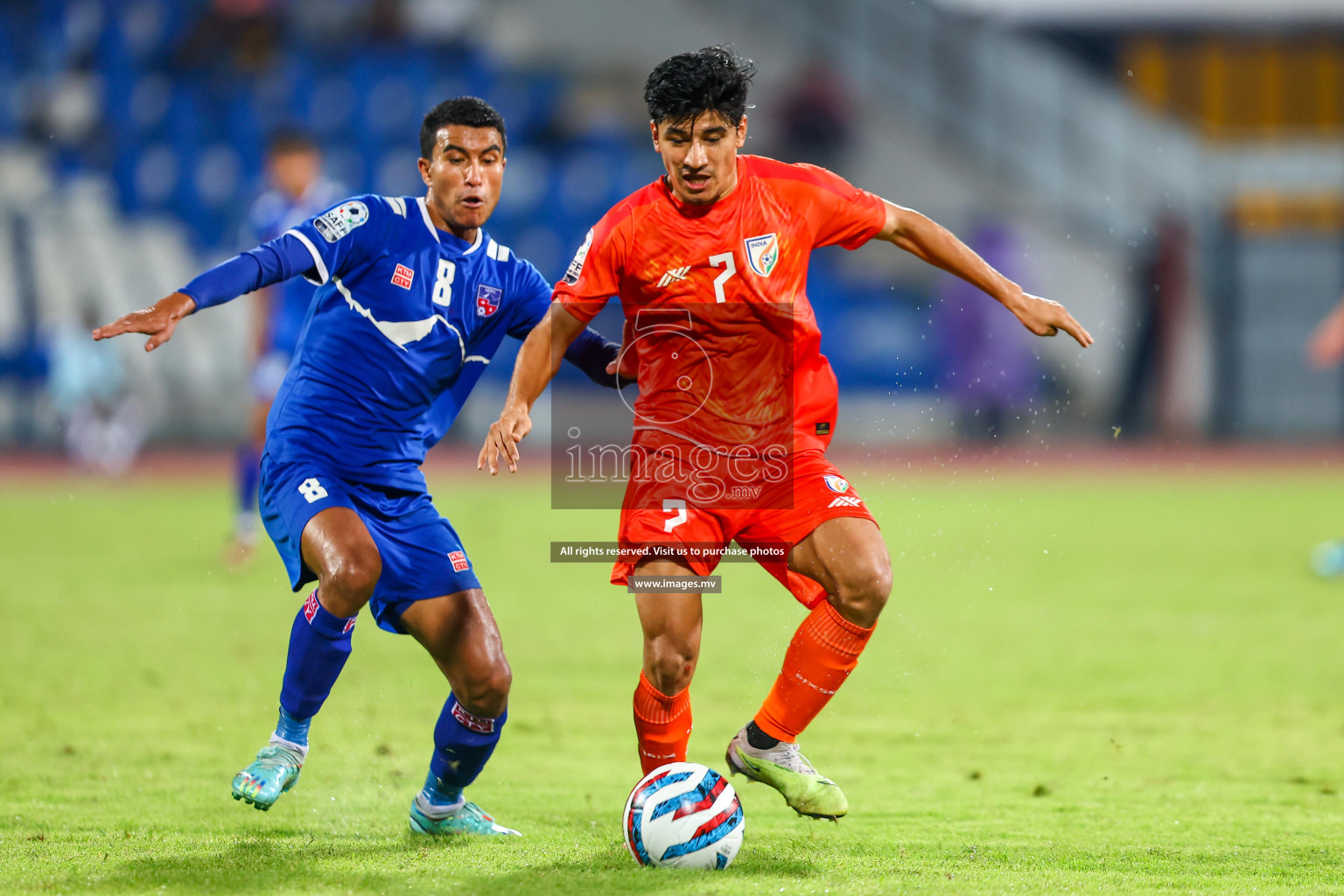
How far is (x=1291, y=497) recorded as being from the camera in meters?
15.3

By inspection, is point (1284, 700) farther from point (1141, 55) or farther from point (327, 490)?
point (1141, 55)

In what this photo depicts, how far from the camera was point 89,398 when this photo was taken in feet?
57.4

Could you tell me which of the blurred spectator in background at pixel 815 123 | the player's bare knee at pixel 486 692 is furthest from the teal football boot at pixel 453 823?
the blurred spectator in background at pixel 815 123

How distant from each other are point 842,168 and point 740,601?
12288 mm

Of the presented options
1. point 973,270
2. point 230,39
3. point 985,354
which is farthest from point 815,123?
point 973,270

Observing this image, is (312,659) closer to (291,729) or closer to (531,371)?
(291,729)

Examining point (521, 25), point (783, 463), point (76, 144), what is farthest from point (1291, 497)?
point (76, 144)

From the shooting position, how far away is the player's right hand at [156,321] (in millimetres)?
4047

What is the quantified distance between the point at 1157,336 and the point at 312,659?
701 inches

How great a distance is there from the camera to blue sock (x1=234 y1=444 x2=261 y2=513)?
9445 mm

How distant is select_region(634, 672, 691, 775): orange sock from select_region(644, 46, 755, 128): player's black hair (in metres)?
1.77

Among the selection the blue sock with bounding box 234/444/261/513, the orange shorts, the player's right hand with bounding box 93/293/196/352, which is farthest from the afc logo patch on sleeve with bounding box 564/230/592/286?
the blue sock with bounding box 234/444/261/513

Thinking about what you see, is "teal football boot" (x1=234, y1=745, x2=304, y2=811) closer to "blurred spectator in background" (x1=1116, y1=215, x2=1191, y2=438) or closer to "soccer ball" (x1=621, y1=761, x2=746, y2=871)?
"soccer ball" (x1=621, y1=761, x2=746, y2=871)

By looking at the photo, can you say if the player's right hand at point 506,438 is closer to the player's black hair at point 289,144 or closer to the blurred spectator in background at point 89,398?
the player's black hair at point 289,144
